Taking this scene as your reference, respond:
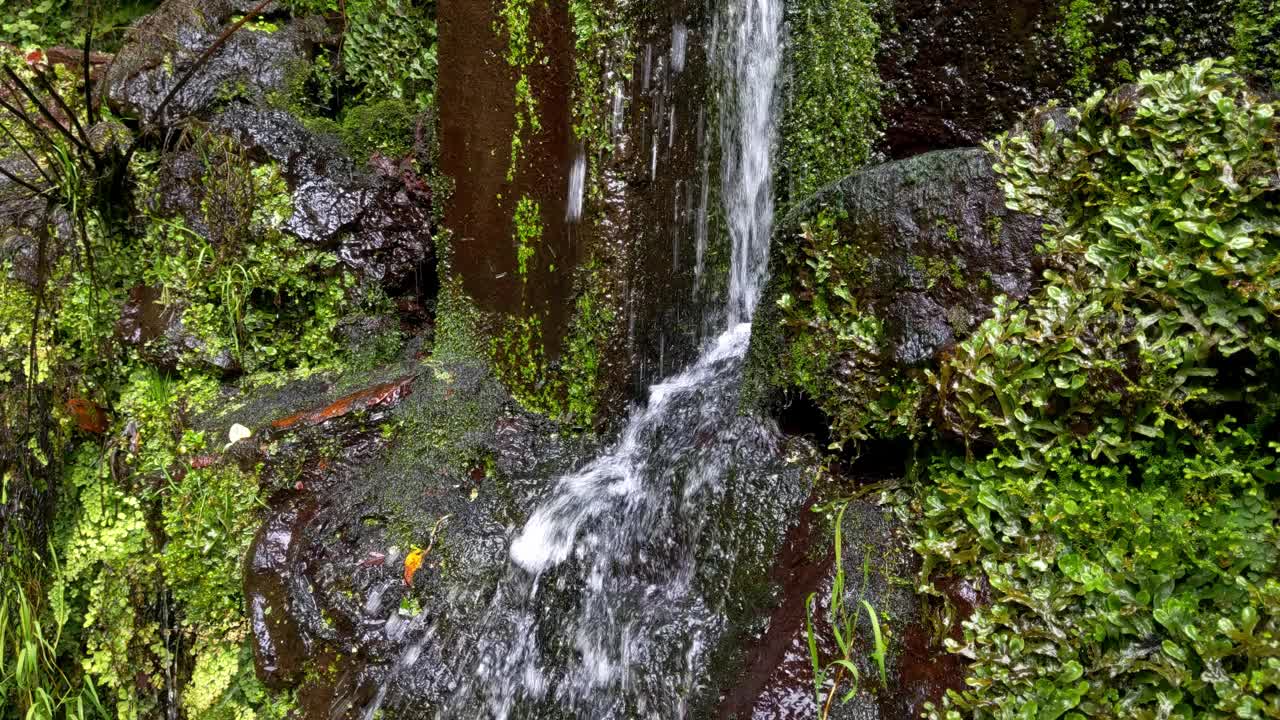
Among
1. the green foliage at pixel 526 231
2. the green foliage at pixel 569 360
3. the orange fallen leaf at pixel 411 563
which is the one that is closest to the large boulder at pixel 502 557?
the orange fallen leaf at pixel 411 563

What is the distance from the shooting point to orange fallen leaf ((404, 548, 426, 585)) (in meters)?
2.88

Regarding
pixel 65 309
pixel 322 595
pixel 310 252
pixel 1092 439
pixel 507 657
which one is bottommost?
pixel 507 657

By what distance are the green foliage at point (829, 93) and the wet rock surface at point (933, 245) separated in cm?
116

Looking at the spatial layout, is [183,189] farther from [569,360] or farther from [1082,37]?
[1082,37]

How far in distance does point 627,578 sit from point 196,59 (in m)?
3.88

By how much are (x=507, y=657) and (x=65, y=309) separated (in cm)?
307

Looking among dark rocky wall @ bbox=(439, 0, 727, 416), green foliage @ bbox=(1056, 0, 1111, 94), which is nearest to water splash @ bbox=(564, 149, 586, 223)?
dark rocky wall @ bbox=(439, 0, 727, 416)

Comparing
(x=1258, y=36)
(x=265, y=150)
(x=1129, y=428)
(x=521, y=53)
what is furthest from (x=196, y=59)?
(x=1258, y=36)

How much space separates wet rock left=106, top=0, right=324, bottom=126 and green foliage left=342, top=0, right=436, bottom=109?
0.30m

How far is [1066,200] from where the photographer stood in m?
2.46

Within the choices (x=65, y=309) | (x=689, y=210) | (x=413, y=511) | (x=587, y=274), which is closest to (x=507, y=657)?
(x=413, y=511)

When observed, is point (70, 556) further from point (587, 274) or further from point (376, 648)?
point (587, 274)

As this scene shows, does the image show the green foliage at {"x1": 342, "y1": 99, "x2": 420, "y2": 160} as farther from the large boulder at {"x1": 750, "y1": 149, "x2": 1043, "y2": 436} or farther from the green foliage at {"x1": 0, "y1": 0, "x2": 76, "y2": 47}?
the green foliage at {"x1": 0, "y1": 0, "x2": 76, "y2": 47}

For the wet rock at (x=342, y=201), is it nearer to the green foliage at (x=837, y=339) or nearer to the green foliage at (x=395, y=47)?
the green foliage at (x=395, y=47)
